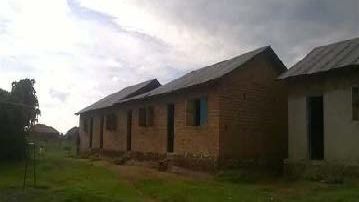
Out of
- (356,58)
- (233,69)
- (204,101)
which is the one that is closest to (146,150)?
(204,101)

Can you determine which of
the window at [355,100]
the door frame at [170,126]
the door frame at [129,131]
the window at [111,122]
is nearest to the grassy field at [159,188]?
the window at [355,100]

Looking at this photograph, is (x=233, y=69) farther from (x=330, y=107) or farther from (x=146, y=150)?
(x=146, y=150)

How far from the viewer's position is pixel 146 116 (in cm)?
2411

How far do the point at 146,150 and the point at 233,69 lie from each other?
7349 millimetres

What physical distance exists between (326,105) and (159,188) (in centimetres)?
613

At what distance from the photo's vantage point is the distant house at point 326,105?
15.2 meters

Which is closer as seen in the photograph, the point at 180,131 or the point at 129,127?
the point at 180,131

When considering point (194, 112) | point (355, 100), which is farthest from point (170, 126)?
point (355, 100)

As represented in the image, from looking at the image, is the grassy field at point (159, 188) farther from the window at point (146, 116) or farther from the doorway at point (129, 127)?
the doorway at point (129, 127)

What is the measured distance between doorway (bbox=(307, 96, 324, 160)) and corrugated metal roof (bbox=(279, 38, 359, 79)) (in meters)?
1.16

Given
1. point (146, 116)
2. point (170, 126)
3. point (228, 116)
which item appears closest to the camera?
point (228, 116)

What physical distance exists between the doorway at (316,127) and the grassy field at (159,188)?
170 cm

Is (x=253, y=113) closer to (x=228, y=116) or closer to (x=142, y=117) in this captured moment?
(x=228, y=116)

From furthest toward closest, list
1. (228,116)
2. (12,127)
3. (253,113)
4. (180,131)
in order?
1. (12,127)
2. (180,131)
3. (253,113)
4. (228,116)
